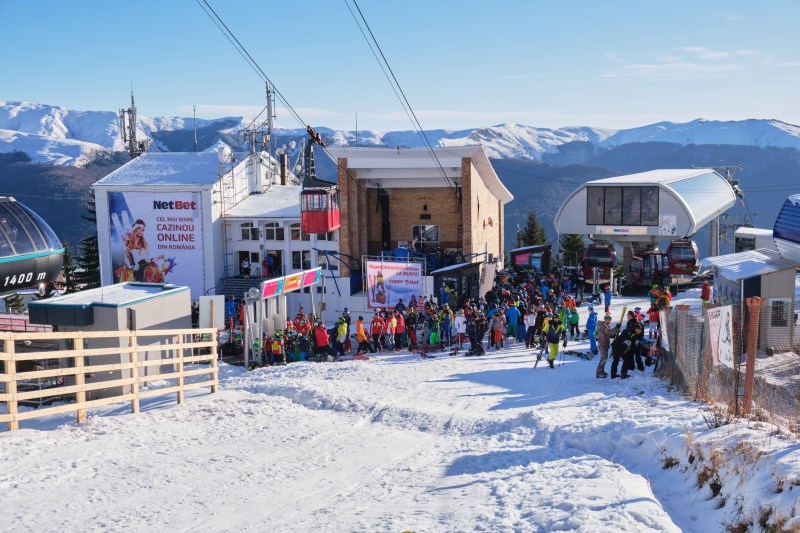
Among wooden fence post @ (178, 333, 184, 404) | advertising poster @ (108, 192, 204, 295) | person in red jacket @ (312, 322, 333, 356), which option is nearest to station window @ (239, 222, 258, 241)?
advertising poster @ (108, 192, 204, 295)

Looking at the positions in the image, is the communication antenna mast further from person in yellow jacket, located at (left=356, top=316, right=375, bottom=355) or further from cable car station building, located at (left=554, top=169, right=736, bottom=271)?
person in yellow jacket, located at (left=356, top=316, right=375, bottom=355)

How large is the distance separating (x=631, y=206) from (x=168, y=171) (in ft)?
76.4

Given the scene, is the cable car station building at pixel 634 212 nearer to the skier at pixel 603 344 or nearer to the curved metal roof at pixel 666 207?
the curved metal roof at pixel 666 207

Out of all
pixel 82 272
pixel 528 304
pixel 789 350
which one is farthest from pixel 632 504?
pixel 82 272

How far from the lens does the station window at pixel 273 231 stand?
36.9m

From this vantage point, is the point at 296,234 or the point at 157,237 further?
the point at 296,234

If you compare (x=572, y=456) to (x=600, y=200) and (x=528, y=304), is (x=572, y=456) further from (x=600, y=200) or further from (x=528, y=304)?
(x=600, y=200)

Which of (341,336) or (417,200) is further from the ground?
(417,200)

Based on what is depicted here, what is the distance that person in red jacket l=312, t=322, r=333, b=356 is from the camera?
20.8 metres

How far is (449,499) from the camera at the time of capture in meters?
7.79

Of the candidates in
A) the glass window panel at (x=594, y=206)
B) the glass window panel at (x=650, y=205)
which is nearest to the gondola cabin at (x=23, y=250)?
the glass window panel at (x=594, y=206)

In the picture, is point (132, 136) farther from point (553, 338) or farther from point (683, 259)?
point (553, 338)

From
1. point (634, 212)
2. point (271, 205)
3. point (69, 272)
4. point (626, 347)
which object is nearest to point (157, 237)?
point (271, 205)

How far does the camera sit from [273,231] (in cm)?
3709
